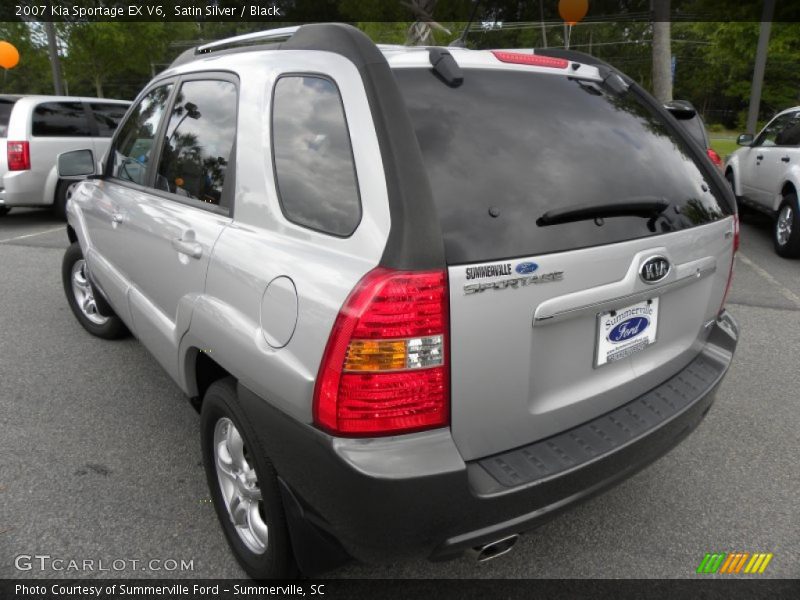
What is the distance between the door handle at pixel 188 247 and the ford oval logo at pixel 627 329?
57.9 inches

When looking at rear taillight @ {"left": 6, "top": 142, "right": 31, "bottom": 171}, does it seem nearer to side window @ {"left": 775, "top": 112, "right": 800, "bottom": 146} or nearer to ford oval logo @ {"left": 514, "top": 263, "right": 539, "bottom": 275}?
ford oval logo @ {"left": 514, "top": 263, "right": 539, "bottom": 275}

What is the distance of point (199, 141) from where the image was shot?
246cm

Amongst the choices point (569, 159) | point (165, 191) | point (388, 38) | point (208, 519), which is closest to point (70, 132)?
point (165, 191)

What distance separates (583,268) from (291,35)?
1251 millimetres

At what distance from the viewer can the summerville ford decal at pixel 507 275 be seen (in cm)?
157

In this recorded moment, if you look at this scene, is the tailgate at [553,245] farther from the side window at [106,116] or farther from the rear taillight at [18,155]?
the side window at [106,116]

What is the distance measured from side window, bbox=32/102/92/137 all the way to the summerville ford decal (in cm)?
910

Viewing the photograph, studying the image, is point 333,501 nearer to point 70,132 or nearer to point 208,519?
point 208,519

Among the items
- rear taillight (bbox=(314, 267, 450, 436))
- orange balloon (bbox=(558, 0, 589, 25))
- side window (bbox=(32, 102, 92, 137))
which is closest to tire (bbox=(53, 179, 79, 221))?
side window (bbox=(32, 102, 92, 137))

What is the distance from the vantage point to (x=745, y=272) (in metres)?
→ 6.36

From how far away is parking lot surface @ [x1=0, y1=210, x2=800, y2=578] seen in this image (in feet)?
7.52

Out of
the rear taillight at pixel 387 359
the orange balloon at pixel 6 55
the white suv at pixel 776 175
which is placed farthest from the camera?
the orange balloon at pixel 6 55

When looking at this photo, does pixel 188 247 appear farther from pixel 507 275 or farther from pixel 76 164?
pixel 76 164

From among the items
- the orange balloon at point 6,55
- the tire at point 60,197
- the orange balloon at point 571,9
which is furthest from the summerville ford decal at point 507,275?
the orange balloon at point 6,55
